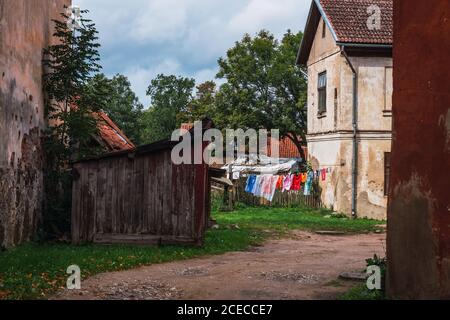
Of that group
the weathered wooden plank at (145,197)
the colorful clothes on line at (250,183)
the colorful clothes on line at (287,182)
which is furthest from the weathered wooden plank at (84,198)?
the colorful clothes on line at (250,183)

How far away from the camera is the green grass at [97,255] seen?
27.9ft

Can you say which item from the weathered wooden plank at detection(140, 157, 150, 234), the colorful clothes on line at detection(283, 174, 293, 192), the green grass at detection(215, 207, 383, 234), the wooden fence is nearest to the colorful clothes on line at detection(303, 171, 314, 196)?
the colorful clothes on line at detection(283, 174, 293, 192)

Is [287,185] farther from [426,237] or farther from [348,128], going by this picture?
[426,237]

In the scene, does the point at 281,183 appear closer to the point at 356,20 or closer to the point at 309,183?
the point at 309,183

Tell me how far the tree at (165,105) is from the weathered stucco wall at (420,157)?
4364 centimetres

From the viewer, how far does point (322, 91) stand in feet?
82.3

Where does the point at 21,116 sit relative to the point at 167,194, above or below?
above

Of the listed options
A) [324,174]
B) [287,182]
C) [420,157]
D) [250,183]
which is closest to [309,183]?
[287,182]

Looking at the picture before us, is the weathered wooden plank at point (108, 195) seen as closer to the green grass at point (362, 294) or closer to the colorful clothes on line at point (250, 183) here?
the green grass at point (362, 294)

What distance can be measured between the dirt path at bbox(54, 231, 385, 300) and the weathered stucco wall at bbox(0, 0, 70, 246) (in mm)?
3259

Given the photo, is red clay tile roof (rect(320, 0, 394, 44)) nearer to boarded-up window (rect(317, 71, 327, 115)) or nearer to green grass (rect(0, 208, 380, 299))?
boarded-up window (rect(317, 71, 327, 115))

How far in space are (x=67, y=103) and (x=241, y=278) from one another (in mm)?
7322

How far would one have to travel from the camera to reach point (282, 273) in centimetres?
1040
